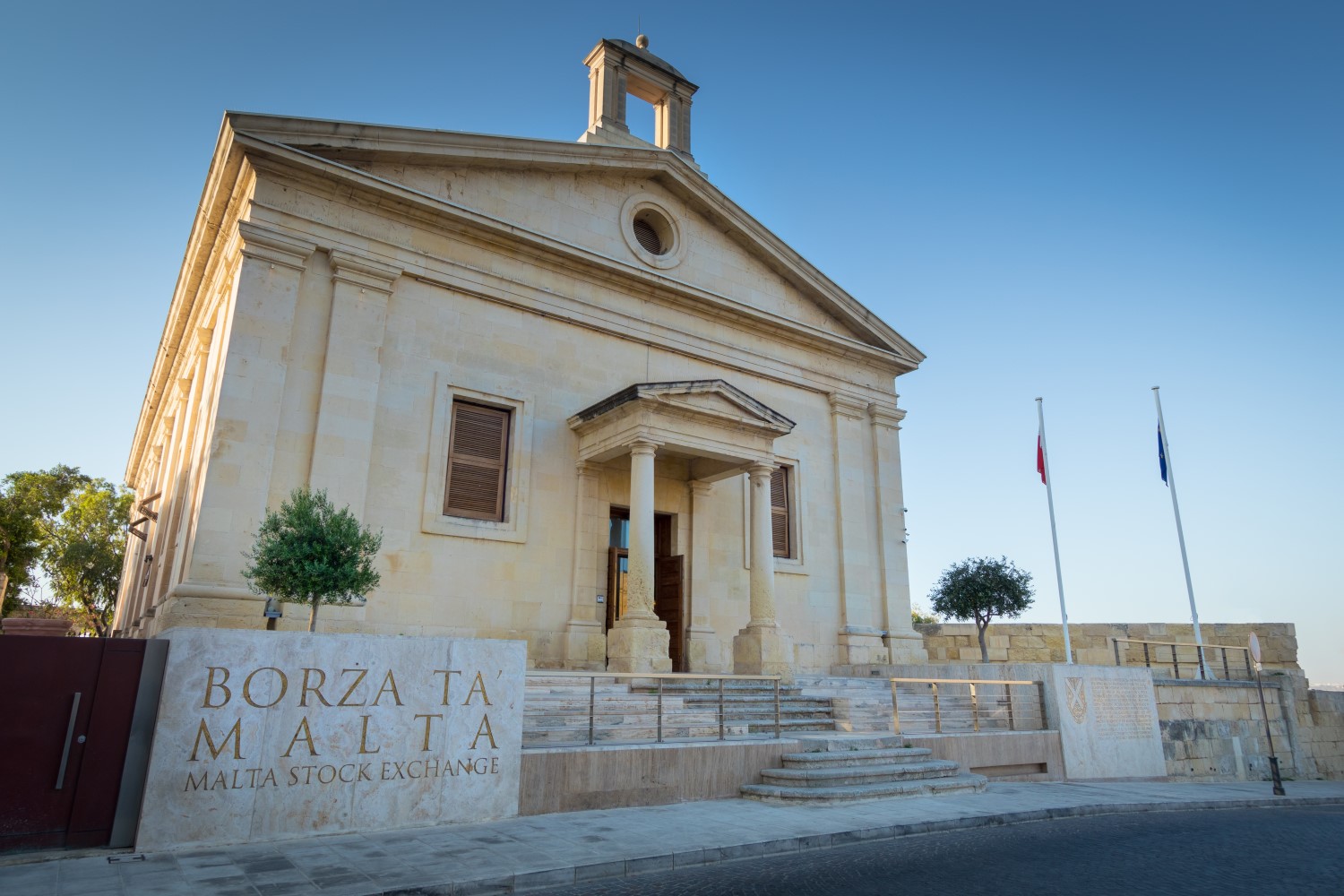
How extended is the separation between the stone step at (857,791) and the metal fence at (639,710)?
1051mm

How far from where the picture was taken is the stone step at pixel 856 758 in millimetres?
10672

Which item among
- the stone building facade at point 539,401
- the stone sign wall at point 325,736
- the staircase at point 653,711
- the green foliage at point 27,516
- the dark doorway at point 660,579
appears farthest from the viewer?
the green foliage at point 27,516

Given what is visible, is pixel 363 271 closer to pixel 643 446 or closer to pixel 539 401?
pixel 539 401

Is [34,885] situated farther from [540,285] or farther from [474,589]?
[540,285]

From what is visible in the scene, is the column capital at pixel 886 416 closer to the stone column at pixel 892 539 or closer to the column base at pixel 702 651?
the stone column at pixel 892 539

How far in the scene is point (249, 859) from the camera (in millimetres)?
6777

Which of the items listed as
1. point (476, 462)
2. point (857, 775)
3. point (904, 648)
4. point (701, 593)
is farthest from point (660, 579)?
point (857, 775)

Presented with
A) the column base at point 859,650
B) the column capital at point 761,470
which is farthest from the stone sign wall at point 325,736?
the column base at point 859,650

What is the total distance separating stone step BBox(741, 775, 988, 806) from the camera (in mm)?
9797

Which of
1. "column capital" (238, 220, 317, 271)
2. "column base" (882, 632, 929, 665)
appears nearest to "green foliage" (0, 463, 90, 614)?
"column capital" (238, 220, 317, 271)

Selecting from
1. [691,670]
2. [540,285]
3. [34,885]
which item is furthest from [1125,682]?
[34,885]

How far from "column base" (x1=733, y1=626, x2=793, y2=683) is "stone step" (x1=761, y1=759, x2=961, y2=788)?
431 cm

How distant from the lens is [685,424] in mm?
15773

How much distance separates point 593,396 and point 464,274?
3.44 meters
